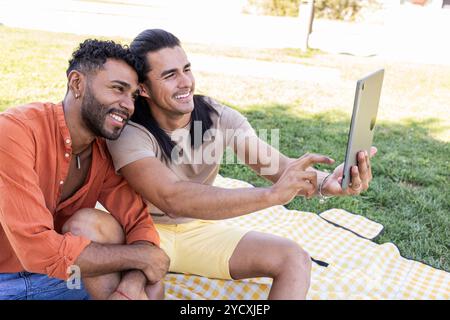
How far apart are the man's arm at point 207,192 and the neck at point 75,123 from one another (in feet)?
0.83

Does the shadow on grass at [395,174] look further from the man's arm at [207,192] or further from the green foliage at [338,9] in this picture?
the green foliage at [338,9]

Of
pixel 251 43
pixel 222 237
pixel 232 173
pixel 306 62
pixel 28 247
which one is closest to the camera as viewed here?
pixel 28 247

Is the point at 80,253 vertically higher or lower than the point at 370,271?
higher

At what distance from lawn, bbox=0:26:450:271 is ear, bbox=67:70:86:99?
240 centimetres

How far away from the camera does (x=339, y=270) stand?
3.24 metres

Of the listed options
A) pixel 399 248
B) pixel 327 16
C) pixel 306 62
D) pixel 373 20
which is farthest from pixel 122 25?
pixel 399 248

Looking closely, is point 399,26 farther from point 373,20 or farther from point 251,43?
point 251,43

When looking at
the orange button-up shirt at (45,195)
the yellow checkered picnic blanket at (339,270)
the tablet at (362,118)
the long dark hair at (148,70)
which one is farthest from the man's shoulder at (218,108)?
the yellow checkered picnic blanket at (339,270)

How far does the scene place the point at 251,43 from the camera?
12.5 meters

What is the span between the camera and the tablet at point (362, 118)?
6.98ft

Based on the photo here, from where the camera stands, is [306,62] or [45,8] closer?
[306,62]

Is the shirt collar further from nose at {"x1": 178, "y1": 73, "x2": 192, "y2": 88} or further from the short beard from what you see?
nose at {"x1": 178, "y1": 73, "x2": 192, "y2": 88}

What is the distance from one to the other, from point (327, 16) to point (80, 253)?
15277 mm

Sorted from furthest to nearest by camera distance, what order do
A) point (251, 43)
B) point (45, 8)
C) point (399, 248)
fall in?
point (45, 8) → point (251, 43) → point (399, 248)
